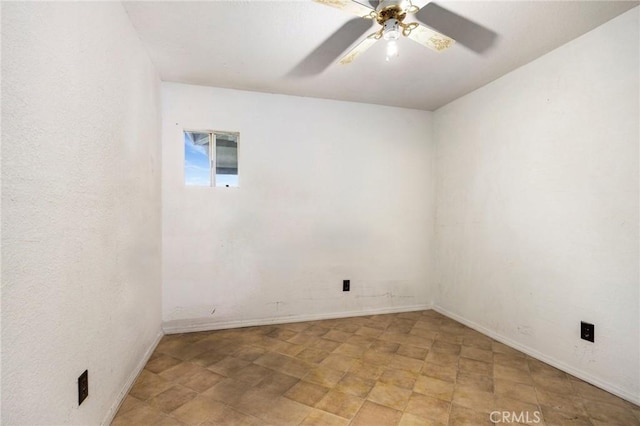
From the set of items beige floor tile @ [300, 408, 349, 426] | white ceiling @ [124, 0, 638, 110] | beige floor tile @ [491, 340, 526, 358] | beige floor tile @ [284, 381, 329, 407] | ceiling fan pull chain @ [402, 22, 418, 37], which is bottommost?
beige floor tile @ [491, 340, 526, 358]

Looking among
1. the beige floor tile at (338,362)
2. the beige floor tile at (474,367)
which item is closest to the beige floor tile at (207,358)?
the beige floor tile at (338,362)

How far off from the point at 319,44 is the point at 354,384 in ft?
8.24

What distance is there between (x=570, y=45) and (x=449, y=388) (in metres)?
2.70

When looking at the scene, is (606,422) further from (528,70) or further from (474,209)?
(528,70)

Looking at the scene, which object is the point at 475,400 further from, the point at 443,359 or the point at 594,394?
the point at 594,394

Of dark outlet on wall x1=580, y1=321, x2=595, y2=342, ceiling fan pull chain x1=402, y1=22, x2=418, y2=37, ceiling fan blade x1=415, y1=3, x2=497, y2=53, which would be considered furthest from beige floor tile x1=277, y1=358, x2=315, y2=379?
ceiling fan blade x1=415, y1=3, x2=497, y2=53

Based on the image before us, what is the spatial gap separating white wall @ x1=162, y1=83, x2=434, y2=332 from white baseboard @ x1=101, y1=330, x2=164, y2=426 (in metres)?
0.43

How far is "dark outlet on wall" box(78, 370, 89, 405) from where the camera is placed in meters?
1.25

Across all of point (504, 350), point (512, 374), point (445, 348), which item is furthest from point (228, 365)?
point (504, 350)

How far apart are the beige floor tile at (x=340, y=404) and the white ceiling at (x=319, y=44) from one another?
8.10 feet

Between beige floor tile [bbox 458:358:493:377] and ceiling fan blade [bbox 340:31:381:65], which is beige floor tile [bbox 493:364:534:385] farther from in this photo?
ceiling fan blade [bbox 340:31:381:65]

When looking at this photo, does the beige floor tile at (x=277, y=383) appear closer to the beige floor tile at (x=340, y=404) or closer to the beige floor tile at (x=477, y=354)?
the beige floor tile at (x=340, y=404)

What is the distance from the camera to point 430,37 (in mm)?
1623

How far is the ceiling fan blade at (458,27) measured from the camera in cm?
177
